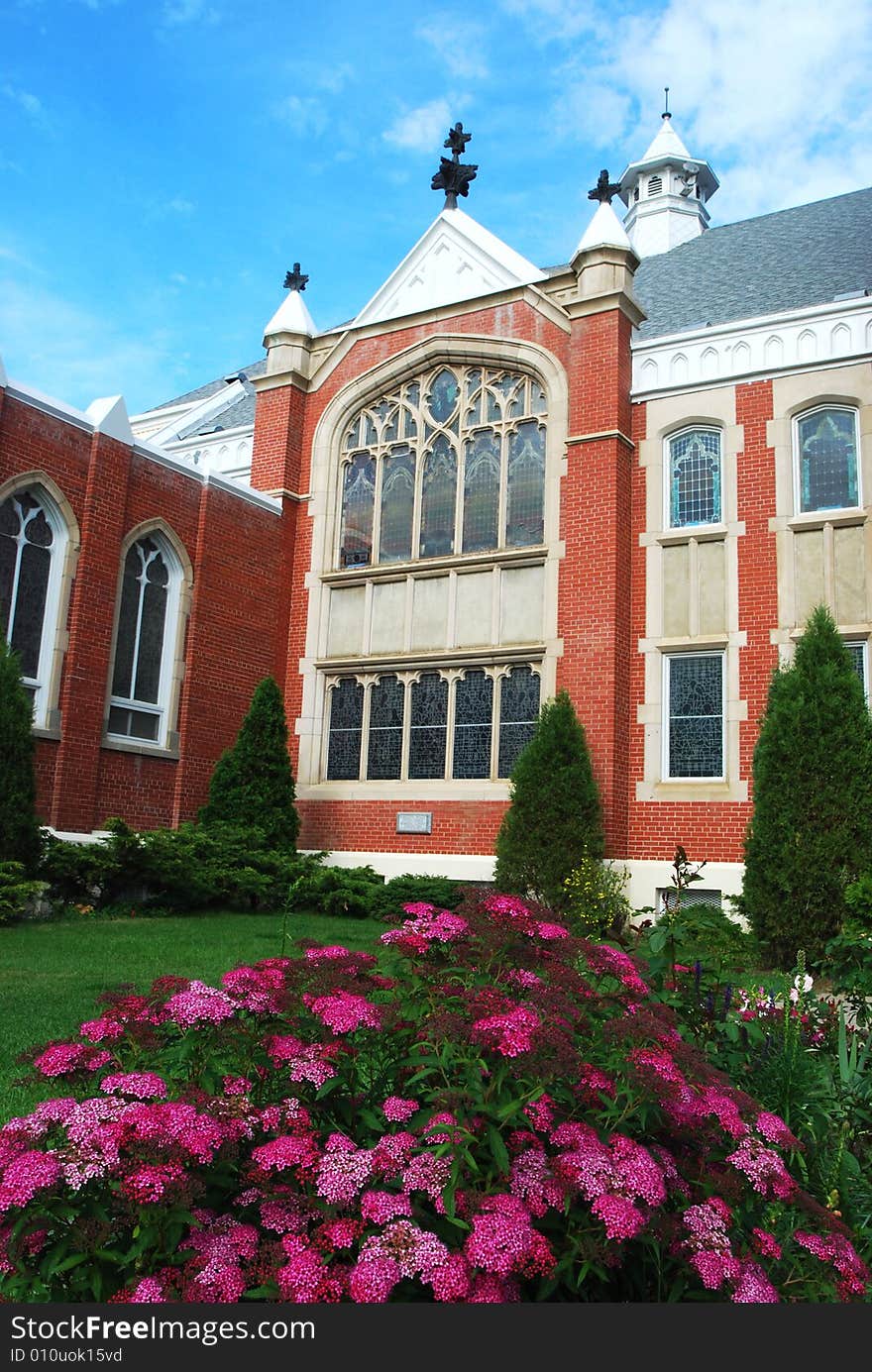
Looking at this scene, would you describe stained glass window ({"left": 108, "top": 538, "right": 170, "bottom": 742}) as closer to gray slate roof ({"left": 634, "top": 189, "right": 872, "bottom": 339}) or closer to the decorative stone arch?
the decorative stone arch

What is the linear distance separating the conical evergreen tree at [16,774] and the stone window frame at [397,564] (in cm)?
564

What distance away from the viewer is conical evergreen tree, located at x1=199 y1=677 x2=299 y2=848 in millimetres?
14766

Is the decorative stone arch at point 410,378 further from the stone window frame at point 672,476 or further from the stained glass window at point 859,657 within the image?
the stained glass window at point 859,657

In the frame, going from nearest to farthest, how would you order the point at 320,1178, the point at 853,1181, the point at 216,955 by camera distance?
the point at 320,1178 < the point at 853,1181 < the point at 216,955

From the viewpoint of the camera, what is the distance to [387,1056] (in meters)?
2.88

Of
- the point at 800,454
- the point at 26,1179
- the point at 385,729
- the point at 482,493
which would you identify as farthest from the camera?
the point at 385,729

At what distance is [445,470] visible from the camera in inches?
664

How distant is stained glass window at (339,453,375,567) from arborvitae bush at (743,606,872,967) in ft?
24.8

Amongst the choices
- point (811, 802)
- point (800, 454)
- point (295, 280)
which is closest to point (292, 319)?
point (295, 280)

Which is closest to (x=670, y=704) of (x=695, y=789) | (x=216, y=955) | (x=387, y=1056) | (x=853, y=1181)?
(x=695, y=789)

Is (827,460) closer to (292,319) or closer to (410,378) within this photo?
(410,378)

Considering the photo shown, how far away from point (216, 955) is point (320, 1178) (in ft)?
23.2

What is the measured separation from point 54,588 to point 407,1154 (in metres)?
13.1

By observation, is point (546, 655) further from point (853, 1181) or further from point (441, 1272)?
point (441, 1272)
